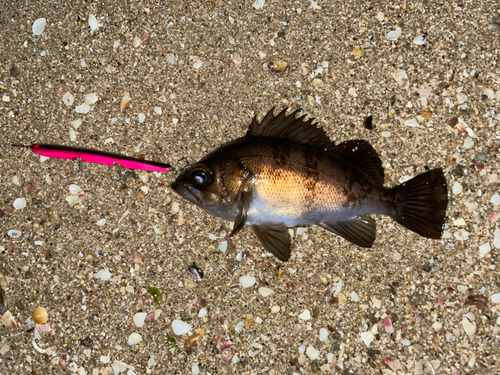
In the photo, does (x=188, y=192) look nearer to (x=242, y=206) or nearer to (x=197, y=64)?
(x=242, y=206)

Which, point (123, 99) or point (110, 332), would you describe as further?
point (123, 99)

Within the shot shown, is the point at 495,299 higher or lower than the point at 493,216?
lower

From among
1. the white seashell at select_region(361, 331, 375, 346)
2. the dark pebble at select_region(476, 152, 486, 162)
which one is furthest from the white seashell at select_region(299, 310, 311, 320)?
the dark pebble at select_region(476, 152, 486, 162)

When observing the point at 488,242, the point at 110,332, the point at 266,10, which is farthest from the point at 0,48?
the point at 488,242

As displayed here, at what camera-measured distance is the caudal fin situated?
94.3 inches

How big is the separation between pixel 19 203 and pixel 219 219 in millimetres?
1546

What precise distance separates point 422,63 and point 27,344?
11.9 ft

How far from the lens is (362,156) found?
2.47 m

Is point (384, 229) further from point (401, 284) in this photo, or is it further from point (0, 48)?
point (0, 48)

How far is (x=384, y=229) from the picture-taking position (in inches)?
101

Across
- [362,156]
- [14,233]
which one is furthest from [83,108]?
[362,156]

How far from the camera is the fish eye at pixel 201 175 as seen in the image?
7.31ft

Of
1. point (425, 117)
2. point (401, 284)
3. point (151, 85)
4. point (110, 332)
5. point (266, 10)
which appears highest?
point (266, 10)

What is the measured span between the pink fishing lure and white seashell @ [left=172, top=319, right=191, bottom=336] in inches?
44.0
